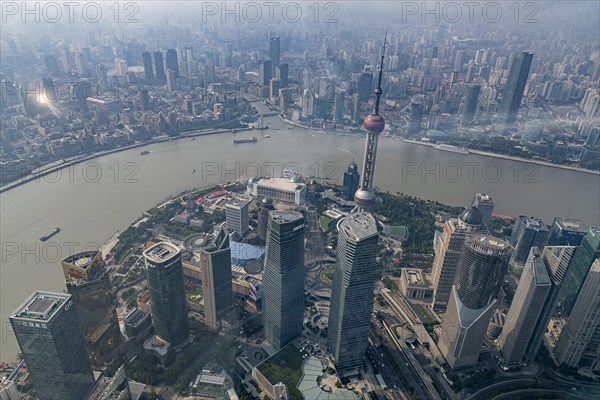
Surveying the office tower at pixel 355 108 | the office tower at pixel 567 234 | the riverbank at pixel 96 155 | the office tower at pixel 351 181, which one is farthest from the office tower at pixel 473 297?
the office tower at pixel 355 108

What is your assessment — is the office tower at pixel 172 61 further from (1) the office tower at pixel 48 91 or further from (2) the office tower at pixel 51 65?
(1) the office tower at pixel 48 91

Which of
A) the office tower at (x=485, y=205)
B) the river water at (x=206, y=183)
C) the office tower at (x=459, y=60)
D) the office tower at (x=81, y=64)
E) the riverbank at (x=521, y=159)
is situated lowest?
the river water at (x=206, y=183)

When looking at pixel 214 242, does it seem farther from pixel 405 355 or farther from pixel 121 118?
pixel 121 118

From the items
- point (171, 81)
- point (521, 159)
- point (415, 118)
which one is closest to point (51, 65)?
point (171, 81)

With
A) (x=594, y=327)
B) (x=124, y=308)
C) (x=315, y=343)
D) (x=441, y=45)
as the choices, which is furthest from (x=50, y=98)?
(x=441, y=45)

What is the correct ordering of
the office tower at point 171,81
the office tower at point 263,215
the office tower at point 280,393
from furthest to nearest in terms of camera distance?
the office tower at point 171,81
the office tower at point 263,215
the office tower at point 280,393

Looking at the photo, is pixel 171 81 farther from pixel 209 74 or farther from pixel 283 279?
pixel 283 279
